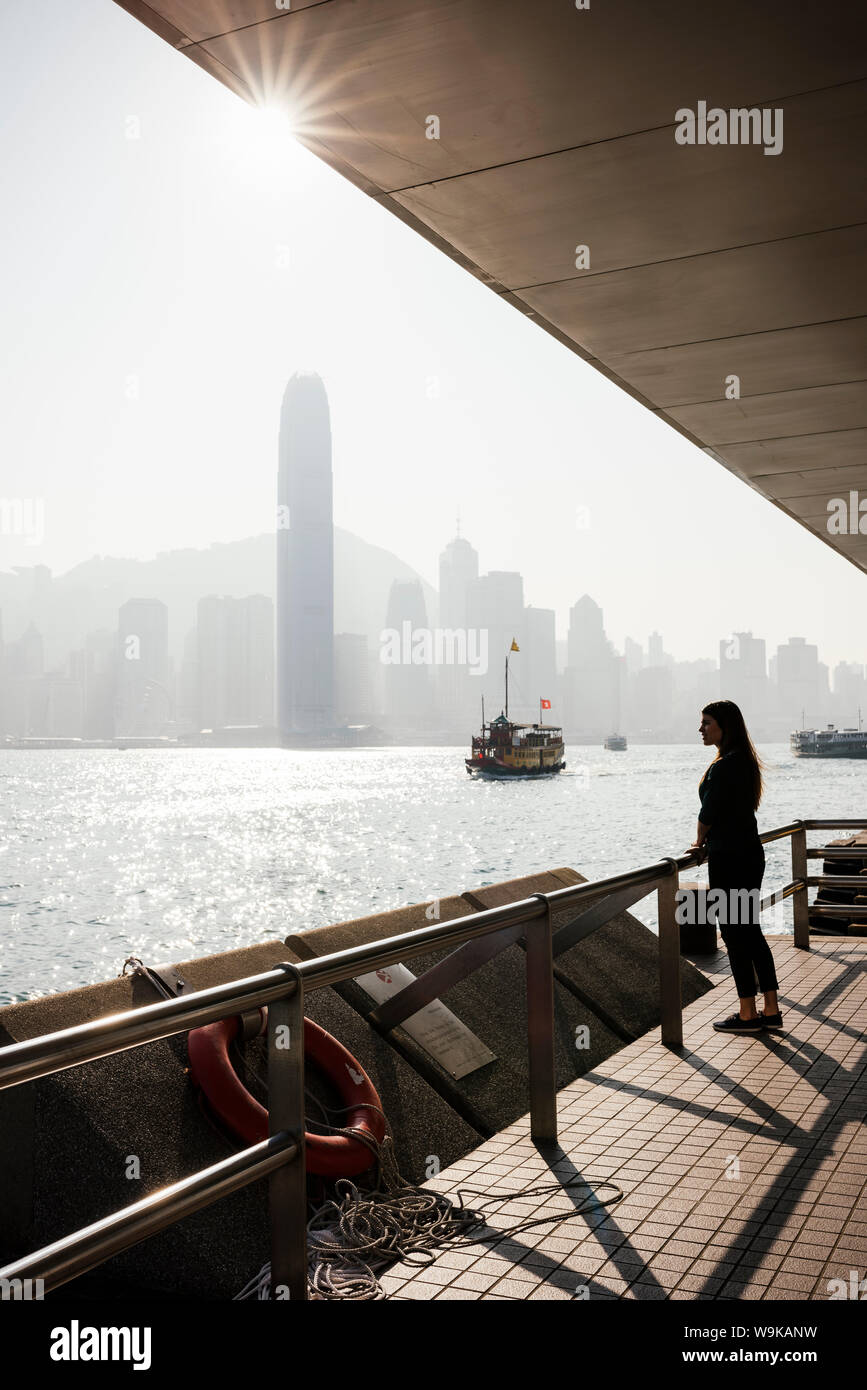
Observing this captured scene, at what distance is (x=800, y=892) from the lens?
817 centimetres

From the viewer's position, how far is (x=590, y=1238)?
11.3ft

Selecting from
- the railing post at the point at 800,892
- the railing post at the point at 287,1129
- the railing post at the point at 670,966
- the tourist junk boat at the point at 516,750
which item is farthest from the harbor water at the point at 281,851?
the railing post at the point at 287,1129

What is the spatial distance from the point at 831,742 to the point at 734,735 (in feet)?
494

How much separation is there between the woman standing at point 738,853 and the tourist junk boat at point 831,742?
5817 inches

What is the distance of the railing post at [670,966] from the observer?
223 inches

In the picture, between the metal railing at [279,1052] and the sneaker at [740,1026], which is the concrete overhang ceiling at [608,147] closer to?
the metal railing at [279,1052]

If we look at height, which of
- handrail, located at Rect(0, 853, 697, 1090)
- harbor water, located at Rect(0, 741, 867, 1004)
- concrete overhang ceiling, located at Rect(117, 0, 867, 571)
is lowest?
harbor water, located at Rect(0, 741, 867, 1004)

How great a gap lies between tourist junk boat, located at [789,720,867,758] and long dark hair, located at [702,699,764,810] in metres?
148

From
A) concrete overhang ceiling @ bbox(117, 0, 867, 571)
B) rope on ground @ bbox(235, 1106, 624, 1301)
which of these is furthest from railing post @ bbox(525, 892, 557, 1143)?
concrete overhang ceiling @ bbox(117, 0, 867, 571)

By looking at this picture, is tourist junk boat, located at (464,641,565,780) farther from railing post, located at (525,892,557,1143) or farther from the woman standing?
railing post, located at (525,892,557,1143)

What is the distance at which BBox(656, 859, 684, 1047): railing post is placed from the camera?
5.67 m

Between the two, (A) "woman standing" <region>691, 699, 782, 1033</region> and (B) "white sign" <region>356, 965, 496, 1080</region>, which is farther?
(A) "woman standing" <region>691, 699, 782, 1033</region>

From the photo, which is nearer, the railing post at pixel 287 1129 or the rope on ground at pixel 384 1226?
the railing post at pixel 287 1129
